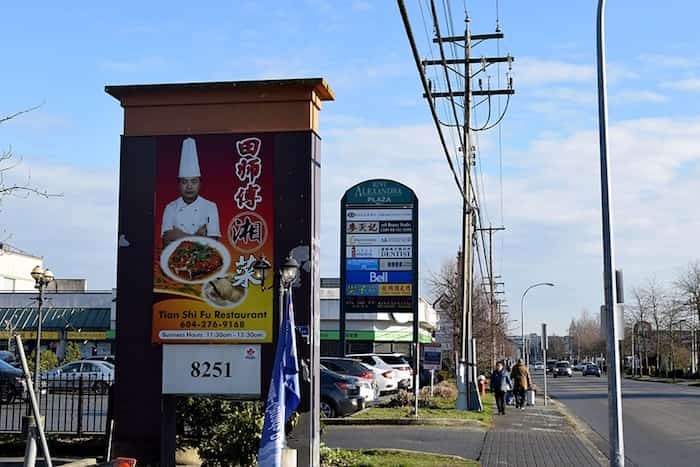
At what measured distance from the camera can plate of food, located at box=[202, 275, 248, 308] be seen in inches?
515

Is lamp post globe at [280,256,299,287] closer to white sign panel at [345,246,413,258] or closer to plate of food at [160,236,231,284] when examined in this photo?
plate of food at [160,236,231,284]

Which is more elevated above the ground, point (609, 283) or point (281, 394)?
point (609, 283)

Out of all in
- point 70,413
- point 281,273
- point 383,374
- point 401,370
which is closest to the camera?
point 281,273

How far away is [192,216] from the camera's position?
43.5ft

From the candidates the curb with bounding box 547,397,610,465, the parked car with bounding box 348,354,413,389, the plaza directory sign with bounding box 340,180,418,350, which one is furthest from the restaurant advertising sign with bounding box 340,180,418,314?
the parked car with bounding box 348,354,413,389

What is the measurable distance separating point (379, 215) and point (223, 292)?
50.2ft

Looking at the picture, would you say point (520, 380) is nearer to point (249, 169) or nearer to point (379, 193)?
point (379, 193)

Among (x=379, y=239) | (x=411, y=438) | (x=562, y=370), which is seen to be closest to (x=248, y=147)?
(x=411, y=438)

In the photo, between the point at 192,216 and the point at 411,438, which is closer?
the point at 192,216

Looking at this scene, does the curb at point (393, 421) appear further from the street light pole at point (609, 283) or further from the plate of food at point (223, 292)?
the plate of food at point (223, 292)

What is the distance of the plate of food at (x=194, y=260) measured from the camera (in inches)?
518

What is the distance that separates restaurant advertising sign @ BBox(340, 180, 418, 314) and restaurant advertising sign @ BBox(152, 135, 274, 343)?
14.9m

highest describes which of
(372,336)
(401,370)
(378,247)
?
(378,247)

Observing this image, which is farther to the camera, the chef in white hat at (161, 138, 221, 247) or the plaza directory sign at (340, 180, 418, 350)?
the plaza directory sign at (340, 180, 418, 350)
